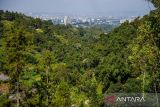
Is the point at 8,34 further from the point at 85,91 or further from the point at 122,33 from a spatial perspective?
the point at 122,33

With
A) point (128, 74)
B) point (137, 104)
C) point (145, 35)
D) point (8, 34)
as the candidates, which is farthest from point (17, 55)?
point (128, 74)

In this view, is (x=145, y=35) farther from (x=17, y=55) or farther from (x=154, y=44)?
(x=17, y=55)

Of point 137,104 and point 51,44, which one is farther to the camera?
point 51,44

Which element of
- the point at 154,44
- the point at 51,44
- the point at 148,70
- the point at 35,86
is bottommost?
the point at 51,44

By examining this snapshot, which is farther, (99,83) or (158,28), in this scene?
(99,83)

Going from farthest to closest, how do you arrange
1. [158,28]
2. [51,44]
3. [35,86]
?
[51,44] → [35,86] → [158,28]

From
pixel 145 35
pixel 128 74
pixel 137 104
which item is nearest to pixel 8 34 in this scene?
pixel 145 35

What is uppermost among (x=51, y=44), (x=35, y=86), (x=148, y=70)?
(x=148, y=70)

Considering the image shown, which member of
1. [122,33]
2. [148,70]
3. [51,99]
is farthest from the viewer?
[122,33]

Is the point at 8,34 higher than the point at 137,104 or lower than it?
higher
